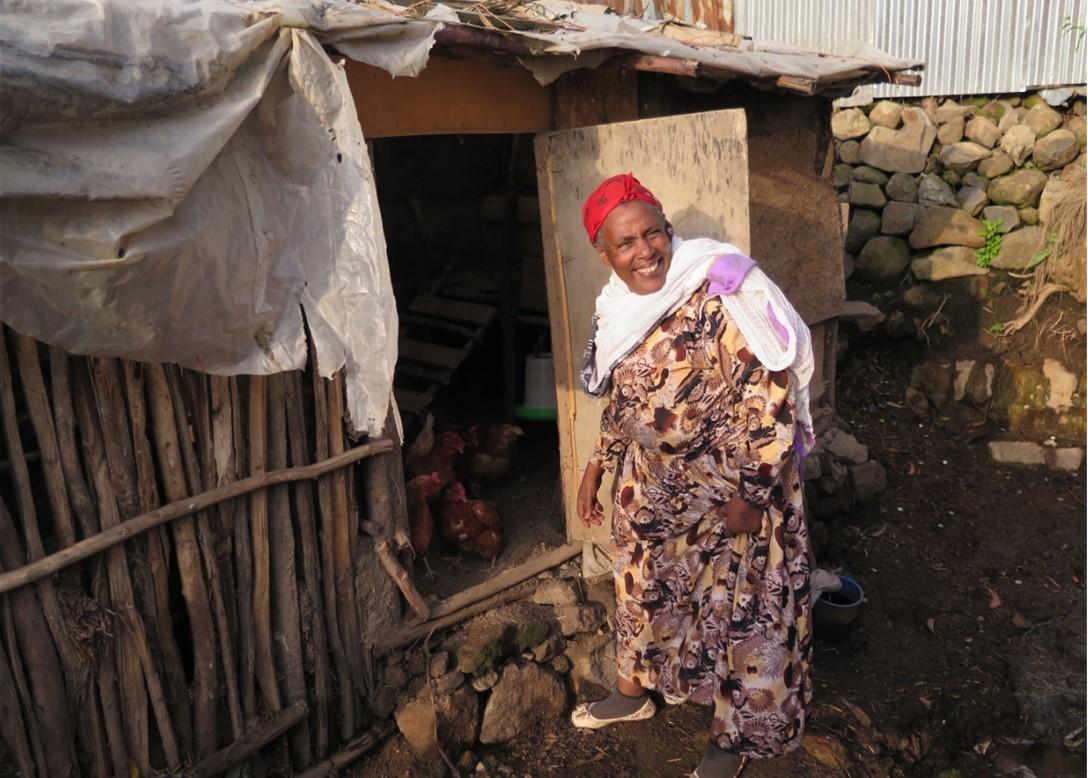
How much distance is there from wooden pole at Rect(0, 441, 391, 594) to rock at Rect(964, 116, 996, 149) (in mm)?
6323

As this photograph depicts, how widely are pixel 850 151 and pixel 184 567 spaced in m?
6.98

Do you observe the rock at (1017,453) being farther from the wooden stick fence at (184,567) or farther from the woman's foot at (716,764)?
the wooden stick fence at (184,567)

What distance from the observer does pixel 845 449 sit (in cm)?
598

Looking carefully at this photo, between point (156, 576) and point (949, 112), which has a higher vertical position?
point (949, 112)

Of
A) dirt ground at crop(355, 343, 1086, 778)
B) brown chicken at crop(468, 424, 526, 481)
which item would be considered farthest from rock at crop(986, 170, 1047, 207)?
brown chicken at crop(468, 424, 526, 481)

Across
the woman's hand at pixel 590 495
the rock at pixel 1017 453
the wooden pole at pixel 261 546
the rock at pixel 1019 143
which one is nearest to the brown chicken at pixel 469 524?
the woman's hand at pixel 590 495

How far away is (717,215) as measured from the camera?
3.57 meters

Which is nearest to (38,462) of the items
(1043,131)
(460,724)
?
(460,724)

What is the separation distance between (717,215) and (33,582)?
277cm

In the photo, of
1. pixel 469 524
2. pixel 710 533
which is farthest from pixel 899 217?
pixel 710 533

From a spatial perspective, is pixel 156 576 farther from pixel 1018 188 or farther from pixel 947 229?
pixel 1018 188

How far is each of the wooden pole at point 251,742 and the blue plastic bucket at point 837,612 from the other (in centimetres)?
246

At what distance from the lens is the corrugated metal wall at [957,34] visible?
6.96 meters

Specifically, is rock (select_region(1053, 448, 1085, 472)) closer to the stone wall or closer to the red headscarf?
the stone wall
